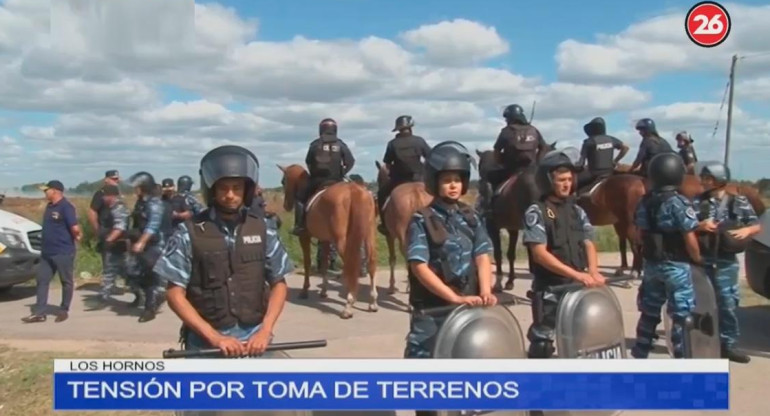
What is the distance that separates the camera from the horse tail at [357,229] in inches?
380

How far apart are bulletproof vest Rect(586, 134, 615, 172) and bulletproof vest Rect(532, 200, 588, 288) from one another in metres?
6.93

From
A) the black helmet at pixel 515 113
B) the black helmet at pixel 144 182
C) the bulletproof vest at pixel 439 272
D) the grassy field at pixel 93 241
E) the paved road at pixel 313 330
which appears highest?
the black helmet at pixel 515 113

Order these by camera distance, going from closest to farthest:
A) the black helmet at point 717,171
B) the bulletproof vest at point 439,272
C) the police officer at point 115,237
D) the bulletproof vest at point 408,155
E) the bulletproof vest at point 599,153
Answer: the bulletproof vest at point 439,272 < the black helmet at point 717,171 < the police officer at point 115,237 < the bulletproof vest at point 408,155 < the bulletproof vest at point 599,153

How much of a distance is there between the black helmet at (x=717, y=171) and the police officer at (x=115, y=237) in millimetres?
7164

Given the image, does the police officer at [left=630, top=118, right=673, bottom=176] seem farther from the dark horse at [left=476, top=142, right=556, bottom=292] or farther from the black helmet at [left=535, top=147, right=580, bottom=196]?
the black helmet at [left=535, top=147, right=580, bottom=196]

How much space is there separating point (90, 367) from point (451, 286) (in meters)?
1.99

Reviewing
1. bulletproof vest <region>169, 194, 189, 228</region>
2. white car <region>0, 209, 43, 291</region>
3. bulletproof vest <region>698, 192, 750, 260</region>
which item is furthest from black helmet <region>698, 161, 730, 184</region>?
white car <region>0, 209, 43, 291</region>

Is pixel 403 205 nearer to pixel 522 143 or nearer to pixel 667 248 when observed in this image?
pixel 522 143

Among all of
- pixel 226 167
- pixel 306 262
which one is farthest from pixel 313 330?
pixel 226 167

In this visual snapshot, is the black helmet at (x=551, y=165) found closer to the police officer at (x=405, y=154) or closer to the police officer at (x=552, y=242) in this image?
the police officer at (x=552, y=242)

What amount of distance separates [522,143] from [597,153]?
73.7 inches

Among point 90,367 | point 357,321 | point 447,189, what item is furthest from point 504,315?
point 357,321

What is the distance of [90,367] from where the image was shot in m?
4.07

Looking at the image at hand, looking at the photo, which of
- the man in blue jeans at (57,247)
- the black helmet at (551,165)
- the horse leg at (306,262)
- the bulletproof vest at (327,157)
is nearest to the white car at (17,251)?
the man in blue jeans at (57,247)
